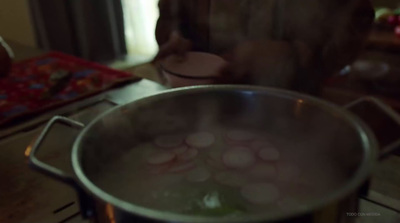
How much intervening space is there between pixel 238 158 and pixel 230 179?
4 centimetres

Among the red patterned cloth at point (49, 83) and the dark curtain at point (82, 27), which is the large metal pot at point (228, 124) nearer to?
the red patterned cloth at point (49, 83)

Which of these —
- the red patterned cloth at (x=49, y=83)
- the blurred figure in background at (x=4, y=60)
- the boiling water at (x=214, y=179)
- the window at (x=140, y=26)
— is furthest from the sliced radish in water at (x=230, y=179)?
the window at (x=140, y=26)

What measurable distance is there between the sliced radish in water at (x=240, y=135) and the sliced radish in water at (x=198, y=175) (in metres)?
0.08

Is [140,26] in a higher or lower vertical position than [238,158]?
Answer: lower

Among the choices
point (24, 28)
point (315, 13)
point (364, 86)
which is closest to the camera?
point (315, 13)

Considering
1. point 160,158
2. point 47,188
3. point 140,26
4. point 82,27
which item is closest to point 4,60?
point 47,188

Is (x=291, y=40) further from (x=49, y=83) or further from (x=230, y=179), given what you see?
(x=49, y=83)

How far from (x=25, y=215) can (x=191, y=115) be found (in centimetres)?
26

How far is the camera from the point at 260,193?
48cm

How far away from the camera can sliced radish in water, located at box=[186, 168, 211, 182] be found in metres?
0.53

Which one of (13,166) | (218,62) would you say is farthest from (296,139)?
(13,166)

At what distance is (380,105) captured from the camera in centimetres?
47

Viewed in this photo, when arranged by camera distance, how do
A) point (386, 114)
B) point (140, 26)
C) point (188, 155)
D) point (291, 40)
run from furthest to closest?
point (140, 26), point (291, 40), point (188, 155), point (386, 114)

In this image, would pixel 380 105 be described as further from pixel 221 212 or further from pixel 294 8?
pixel 294 8
